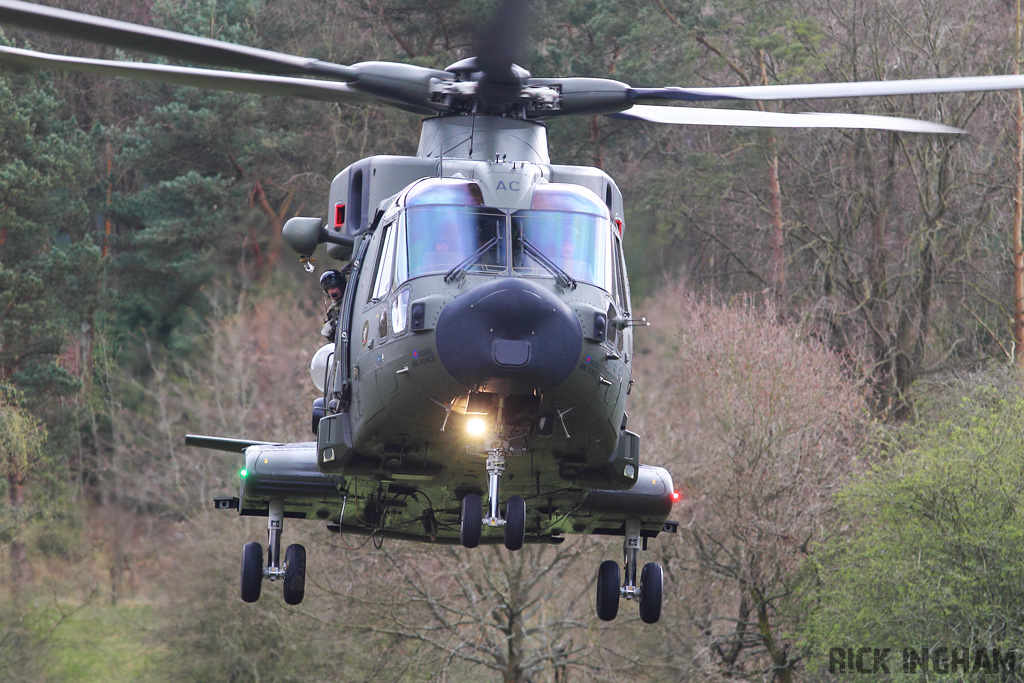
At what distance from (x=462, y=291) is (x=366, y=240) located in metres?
2.18

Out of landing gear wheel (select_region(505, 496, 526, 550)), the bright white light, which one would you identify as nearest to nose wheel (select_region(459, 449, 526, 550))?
landing gear wheel (select_region(505, 496, 526, 550))

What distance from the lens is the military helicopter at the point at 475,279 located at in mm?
9133

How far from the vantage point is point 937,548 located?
23.2 metres

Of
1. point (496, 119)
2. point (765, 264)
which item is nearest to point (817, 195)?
point (765, 264)

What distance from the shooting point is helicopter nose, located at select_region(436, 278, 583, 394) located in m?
9.03

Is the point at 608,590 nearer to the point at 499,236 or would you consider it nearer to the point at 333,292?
the point at 333,292

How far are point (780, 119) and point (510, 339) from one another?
3286 mm

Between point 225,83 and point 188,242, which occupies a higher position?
point 188,242

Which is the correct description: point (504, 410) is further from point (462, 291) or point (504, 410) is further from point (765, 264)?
point (765, 264)

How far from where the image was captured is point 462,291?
31.5 ft

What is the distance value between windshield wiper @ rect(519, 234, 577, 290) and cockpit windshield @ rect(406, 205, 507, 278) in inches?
6.6

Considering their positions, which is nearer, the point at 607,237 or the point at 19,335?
the point at 607,237

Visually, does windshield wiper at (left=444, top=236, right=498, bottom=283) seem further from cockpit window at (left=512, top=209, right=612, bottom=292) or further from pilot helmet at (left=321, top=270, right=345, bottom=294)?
pilot helmet at (left=321, top=270, right=345, bottom=294)

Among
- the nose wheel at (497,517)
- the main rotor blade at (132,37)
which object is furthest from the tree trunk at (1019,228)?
the main rotor blade at (132,37)
